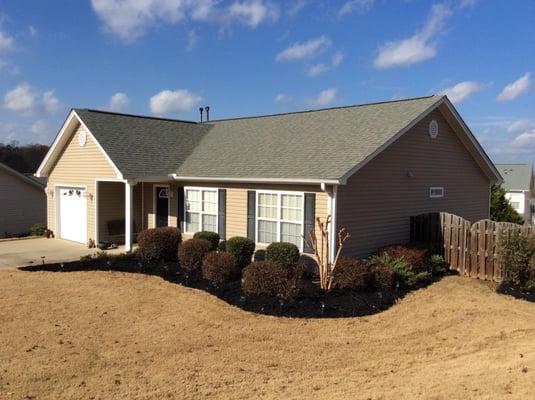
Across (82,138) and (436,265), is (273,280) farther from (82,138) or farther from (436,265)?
(82,138)

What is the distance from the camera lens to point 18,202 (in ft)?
96.7

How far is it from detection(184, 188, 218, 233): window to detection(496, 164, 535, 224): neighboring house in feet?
124

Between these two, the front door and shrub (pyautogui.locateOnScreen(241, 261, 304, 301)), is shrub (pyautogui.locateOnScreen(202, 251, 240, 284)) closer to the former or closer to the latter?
shrub (pyautogui.locateOnScreen(241, 261, 304, 301))

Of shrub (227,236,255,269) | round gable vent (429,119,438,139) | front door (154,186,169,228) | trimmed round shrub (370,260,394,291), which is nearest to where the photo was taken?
trimmed round shrub (370,260,394,291)

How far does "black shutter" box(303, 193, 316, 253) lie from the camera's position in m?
14.3

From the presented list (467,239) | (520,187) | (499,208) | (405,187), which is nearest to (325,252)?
(467,239)

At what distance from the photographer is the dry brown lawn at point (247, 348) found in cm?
685

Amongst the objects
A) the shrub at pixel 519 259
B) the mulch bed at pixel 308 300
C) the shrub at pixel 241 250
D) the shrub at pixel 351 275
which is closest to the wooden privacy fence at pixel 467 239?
the shrub at pixel 519 259

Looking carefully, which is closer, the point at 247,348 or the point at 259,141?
the point at 247,348

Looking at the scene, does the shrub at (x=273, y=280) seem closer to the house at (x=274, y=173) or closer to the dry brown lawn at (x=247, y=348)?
the dry brown lawn at (x=247, y=348)

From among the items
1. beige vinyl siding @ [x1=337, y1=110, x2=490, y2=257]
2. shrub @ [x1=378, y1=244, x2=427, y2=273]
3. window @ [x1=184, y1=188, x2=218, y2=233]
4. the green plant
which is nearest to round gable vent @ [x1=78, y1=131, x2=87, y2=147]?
window @ [x1=184, y1=188, x2=218, y2=233]

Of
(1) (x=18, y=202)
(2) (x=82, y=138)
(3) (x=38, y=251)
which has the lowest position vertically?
(3) (x=38, y=251)

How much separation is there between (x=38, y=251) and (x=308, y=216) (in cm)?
1063

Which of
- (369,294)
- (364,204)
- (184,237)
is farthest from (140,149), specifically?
(369,294)
